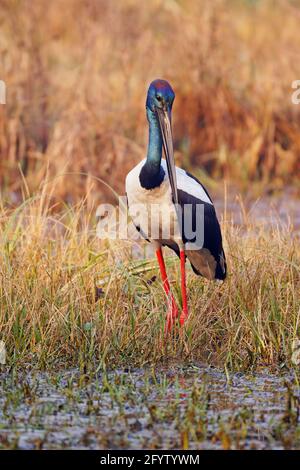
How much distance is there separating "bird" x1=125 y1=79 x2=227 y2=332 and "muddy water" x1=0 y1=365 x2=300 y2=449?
562 millimetres

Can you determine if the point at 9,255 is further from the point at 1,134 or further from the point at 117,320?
the point at 1,134

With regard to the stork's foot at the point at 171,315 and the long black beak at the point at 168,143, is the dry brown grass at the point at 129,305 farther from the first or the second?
the long black beak at the point at 168,143

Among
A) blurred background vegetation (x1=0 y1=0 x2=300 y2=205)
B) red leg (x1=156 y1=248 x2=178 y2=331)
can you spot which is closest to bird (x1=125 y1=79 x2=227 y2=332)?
red leg (x1=156 y1=248 x2=178 y2=331)

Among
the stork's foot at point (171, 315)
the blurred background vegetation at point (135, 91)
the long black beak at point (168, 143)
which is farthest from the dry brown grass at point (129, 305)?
the blurred background vegetation at point (135, 91)

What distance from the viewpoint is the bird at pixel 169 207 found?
17.6 feet

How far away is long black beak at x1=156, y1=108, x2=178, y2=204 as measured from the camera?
5336 mm

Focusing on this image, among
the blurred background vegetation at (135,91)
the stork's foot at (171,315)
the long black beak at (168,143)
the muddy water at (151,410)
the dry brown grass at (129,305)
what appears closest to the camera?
the muddy water at (151,410)

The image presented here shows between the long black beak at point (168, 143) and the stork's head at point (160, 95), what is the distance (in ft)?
0.08

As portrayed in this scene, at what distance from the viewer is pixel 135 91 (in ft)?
30.8

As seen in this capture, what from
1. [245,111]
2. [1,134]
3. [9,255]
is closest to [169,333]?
[9,255]

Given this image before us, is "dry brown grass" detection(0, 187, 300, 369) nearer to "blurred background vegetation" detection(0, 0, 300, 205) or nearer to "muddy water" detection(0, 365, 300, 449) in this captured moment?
"muddy water" detection(0, 365, 300, 449)

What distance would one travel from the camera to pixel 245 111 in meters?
9.55

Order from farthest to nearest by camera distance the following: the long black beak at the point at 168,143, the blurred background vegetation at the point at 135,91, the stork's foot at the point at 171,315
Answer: the blurred background vegetation at the point at 135,91 < the long black beak at the point at 168,143 < the stork's foot at the point at 171,315

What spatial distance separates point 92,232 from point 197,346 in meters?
1.40
